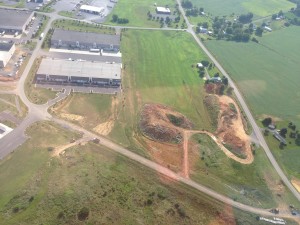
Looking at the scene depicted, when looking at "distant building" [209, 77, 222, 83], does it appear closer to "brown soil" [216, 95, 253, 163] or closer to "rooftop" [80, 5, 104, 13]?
"brown soil" [216, 95, 253, 163]

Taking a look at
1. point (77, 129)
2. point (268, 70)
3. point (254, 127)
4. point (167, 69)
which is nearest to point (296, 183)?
point (254, 127)

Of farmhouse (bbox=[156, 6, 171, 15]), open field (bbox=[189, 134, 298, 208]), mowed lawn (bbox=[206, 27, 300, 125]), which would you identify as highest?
farmhouse (bbox=[156, 6, 171, 15])

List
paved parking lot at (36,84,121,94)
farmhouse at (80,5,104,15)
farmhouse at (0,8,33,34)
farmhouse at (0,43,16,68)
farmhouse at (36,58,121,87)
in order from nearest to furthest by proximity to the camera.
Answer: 1. paved parking lot at (36,84,121,94)
2. farmhouse at (36,58,121,87)
3. farmhouse at (0,43,16,68)
4. farmhouse at (0,8,33,34)
5. farmhouse at (80,5,104,15)

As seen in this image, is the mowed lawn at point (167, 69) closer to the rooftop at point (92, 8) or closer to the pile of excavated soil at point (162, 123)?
the pile of excavated soil at point (162, 123)

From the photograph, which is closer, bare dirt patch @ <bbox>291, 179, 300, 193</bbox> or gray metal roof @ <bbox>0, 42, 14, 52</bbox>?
bare dirt patch @ <bbox>291, 179, 300, 193</bbox>

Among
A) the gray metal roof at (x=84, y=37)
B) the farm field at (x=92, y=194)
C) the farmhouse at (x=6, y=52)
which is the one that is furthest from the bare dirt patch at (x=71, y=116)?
the gray metal roof at (x=84, y=37)

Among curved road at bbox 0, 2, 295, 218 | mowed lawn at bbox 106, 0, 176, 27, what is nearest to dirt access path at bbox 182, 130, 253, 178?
curved road at bbox 0, 2, 295, 218

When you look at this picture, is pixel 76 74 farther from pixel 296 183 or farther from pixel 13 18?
pixel 296 183
